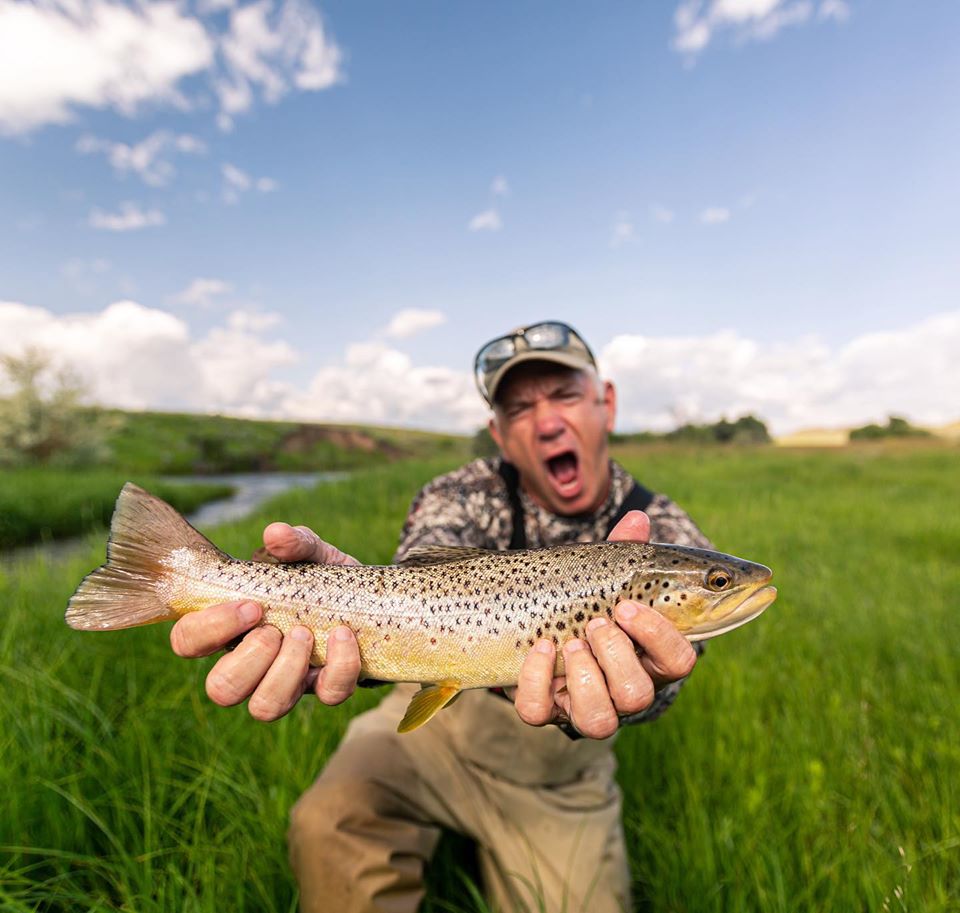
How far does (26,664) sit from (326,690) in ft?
11.4

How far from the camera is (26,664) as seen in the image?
4.39 meters

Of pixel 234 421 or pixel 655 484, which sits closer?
pixel 655 484

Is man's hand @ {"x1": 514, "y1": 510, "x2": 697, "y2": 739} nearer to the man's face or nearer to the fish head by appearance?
the fish head

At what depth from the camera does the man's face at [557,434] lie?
3826mm

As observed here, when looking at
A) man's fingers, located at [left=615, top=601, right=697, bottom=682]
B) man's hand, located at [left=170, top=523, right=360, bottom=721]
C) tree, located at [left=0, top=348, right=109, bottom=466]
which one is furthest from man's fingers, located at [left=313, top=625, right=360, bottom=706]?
tree, located at [left=0, top=348, right=109, bottom=466]

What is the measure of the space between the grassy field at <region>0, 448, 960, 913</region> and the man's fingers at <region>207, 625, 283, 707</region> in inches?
37.8

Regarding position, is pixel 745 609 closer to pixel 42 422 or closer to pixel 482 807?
pixel 482 807

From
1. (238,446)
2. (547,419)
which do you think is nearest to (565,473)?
(547,419)

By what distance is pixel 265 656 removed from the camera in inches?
87.5

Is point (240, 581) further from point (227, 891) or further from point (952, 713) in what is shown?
point (952, 713)

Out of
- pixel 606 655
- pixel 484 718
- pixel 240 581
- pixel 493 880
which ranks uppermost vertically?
pixel 240 581

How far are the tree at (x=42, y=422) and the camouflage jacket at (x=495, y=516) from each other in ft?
110

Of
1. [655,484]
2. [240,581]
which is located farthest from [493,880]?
[655,484]

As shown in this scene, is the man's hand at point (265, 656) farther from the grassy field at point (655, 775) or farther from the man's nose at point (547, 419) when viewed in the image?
the man's nose at point (547, 419)
